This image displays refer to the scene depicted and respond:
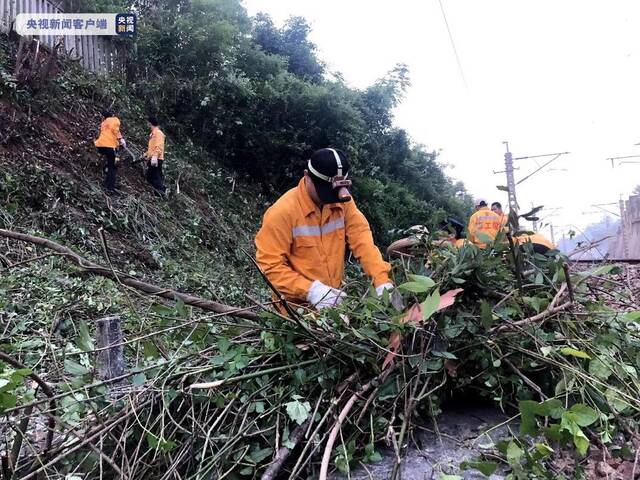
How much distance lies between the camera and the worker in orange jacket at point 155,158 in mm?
8875

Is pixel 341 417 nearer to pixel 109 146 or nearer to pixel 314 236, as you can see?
pixel 314 236

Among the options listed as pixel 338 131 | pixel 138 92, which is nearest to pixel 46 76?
pixel 138 92

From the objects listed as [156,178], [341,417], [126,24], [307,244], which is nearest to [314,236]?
[307,244]

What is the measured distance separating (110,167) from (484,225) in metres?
6.54

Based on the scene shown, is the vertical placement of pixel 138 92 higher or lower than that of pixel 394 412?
higher

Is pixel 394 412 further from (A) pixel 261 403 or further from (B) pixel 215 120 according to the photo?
(B) pixel 215 120

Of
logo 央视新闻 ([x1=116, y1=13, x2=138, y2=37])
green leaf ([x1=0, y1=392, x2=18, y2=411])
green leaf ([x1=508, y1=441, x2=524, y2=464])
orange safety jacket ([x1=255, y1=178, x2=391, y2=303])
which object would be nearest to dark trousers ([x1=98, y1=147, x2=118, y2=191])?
logo 央视新闻 ([x1=116, y1=13, x2=138, y2=37])

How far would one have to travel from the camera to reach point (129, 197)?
26.4 ft

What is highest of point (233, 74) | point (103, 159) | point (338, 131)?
point (233, 74)

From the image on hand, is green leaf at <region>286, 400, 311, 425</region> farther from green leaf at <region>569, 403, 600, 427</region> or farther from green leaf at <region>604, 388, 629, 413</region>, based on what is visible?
green leaf at <region>604, 388, 629, 413</region>

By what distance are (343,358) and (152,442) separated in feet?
1.89

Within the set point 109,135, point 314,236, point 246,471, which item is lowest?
point 246,471

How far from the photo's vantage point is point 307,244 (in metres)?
2.65

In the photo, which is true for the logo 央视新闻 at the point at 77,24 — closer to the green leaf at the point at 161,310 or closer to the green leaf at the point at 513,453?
the green leaf at the point at 161,310
